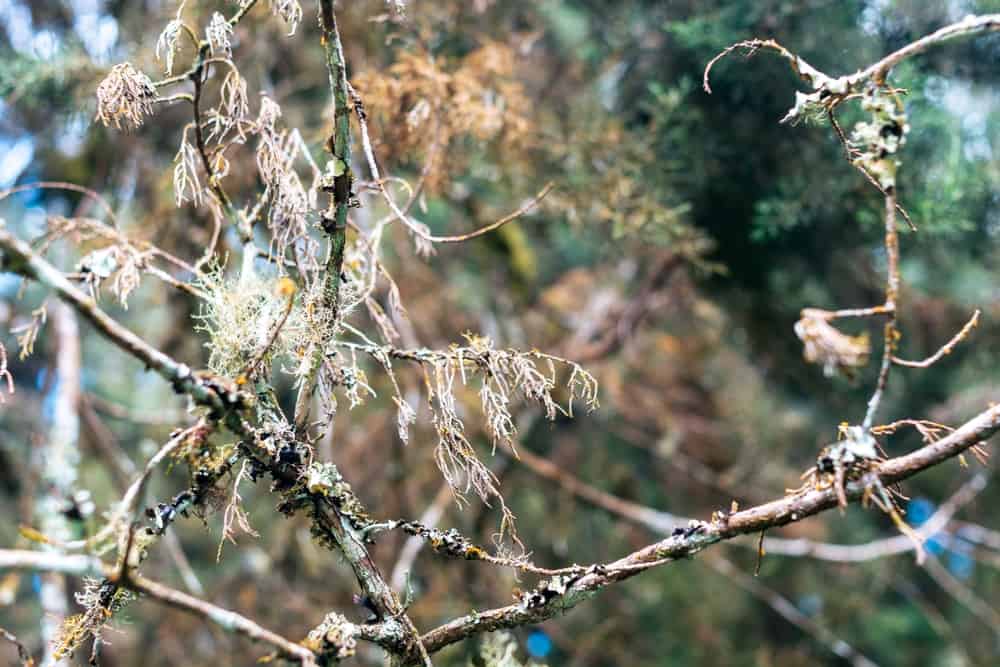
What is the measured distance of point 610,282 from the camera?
316 centimetres

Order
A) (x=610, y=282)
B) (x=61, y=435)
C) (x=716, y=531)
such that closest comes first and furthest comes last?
1. (x=716, y=531)
2. (x=61, y=435)
3. (x=610, y=282)

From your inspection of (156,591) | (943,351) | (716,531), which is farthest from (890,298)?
(156,591)

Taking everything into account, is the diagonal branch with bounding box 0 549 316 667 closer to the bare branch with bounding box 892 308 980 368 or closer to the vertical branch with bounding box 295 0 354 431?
the vertical branch with bounding box 295 0 354 431

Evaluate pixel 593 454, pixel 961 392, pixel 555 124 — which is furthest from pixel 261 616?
pixel 961 392

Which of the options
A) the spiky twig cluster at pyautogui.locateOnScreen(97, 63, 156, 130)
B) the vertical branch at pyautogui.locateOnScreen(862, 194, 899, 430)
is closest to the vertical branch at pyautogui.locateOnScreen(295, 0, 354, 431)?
the spiky twig cluster at pyautogui.locateOnScreen(97, 63, 156, 130)

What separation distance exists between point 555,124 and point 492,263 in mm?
879

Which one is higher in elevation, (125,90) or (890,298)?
(125,90)

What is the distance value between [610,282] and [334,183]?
2.36 metres

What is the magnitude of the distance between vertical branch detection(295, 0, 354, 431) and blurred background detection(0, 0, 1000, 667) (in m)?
0.24

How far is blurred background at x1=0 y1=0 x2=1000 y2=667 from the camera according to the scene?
1671 millimetres

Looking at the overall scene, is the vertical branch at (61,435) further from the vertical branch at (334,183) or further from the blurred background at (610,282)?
the vertical branch at (334,183)

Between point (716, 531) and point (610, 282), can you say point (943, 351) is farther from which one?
point (610, 282)

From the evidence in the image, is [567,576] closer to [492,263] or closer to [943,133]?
[943,133]

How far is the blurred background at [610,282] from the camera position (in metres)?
1.67
